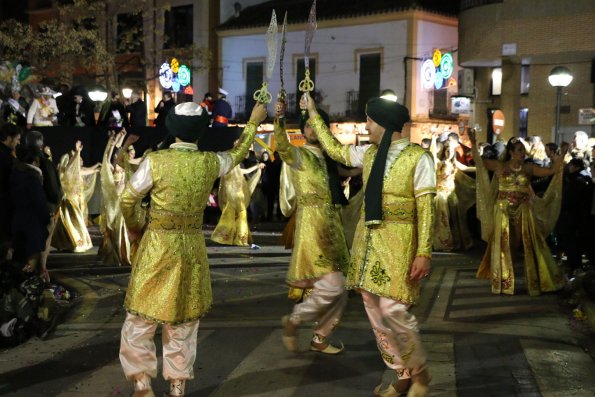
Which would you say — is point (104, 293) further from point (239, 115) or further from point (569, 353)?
point (239, 115)

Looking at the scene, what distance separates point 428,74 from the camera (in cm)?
2984

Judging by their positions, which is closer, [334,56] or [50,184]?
[50,184]

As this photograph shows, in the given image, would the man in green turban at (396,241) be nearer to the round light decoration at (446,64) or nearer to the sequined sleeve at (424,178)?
the sequined sleeve at (424,178)

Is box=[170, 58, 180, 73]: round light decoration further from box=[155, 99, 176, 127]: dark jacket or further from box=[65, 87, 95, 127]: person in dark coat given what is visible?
box=[155, 99, 176, 127]: dark jacket

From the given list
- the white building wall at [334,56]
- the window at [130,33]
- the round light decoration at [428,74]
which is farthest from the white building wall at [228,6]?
the round light decoration at [428,74]

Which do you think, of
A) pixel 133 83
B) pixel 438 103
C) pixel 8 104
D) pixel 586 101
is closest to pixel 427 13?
pixel 438 103

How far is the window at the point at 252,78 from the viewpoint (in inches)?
1387

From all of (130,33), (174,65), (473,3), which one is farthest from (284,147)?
(130,33)

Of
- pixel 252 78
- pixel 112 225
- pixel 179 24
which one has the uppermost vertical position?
pixel 179 24

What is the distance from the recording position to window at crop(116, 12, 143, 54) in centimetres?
3097

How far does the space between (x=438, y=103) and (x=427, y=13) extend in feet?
12.4

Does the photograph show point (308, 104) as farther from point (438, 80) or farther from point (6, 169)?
point (438, 80)

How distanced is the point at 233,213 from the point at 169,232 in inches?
365

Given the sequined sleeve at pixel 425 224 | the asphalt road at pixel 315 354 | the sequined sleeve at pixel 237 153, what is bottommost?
the asphalt road at pixel 315 354
